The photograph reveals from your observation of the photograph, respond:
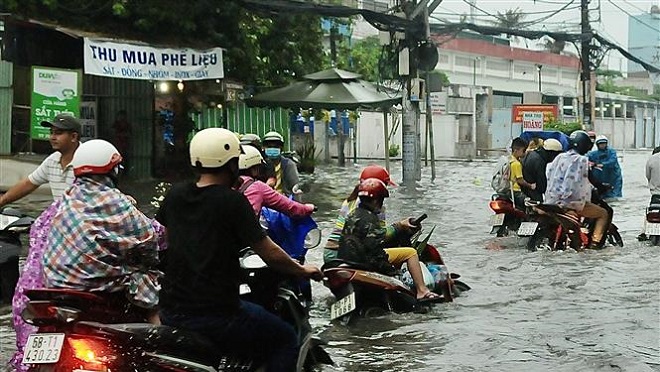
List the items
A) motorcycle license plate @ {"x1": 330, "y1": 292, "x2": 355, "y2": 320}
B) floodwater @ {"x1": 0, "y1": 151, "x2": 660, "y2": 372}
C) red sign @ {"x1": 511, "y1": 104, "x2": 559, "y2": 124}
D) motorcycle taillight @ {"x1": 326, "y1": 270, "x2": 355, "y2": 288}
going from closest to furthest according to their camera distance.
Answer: floodwater @ {"x1": 0, "y1": 151, "x2": 660, "y2": 372}, motorcycle license plate @ {"x1": 330, "y1": 292, "x2": 355, "y2": 320}, motorcycle taillight @ {"x1": 326, "y1": 270, "x2": 355, "y2": 288}, red sign @ {"x1": 511, "y1": 104, "x2": 559, "y2": 124}

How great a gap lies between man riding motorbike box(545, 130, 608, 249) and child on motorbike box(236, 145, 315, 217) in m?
5.55

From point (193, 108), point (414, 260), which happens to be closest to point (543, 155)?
point (414, 260)

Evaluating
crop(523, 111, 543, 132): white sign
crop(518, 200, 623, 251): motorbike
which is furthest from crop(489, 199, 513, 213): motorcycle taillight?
crop(523, 111, 543, 132): white sign

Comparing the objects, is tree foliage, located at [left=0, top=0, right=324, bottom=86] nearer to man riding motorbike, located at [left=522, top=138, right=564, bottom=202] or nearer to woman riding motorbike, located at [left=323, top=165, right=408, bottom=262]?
man riding motorbike, located at [left=522, top=138, right=564, bottom=202]

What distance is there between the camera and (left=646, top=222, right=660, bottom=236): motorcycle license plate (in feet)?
39.9

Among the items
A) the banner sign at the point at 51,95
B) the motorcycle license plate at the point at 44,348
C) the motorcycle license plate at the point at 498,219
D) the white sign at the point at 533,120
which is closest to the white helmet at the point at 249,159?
the motorcycle license plate at the point at 44,348

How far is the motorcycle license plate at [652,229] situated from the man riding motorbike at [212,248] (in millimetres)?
9042

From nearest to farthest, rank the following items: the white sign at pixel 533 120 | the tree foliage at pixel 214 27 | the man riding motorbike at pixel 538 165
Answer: the man riding motorbike at pixel 538 165
the tree foliage at pixel 214 27
the white sign at pixel 533 120

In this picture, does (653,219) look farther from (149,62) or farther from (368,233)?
(149,62)

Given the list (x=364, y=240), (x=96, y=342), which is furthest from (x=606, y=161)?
(x=96, y=342)

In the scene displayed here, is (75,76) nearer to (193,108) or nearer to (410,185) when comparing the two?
(193,108)

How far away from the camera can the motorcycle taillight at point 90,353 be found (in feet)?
12.7

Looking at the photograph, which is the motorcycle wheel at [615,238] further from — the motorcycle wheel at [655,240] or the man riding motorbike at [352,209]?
the man riding motorbike at [352,209]

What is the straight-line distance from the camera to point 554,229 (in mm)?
11820
